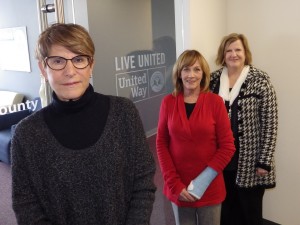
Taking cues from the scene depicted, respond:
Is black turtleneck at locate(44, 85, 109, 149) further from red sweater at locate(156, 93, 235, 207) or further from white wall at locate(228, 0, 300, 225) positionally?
white wall at locate(228, 0, 300, 225)

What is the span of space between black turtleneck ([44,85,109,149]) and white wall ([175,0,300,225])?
1297 millimetres

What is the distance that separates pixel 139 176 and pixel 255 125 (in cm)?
115

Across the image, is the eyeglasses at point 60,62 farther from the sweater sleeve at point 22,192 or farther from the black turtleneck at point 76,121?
the sweater sleeve at point 22,192

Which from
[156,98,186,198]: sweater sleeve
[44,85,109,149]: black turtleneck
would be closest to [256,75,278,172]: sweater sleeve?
[156,98,186,198]: sweater sleeve

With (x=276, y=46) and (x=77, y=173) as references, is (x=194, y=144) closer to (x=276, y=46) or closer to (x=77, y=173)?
(x=77, y=173)

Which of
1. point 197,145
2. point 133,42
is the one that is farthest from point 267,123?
point 133,42

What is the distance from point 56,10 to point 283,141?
6.34ft

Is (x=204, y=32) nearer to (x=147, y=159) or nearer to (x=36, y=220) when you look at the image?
(x=147, y=159)

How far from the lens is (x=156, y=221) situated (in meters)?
2.52

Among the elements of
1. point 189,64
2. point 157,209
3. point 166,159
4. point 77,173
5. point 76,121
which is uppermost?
point 189,64

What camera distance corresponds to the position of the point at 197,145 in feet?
5.21

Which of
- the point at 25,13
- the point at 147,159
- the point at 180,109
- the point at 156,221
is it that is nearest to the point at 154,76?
the point at 180,109

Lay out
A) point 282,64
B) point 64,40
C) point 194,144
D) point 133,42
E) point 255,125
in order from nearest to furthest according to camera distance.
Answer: point 64,40 → point 194,144 → point 133,42 → point 255,125 → point 282,64

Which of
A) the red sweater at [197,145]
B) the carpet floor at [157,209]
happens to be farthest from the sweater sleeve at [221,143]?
the carpet floor at [157,209]
